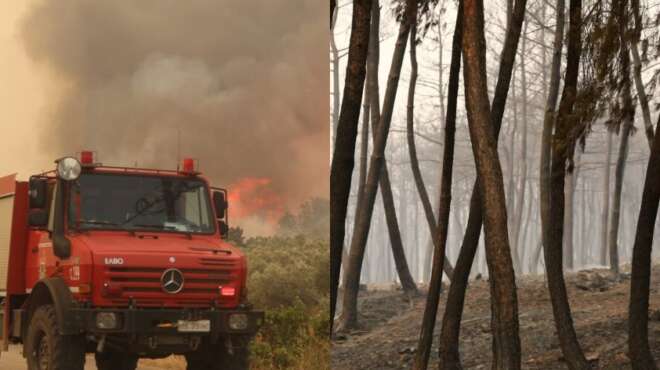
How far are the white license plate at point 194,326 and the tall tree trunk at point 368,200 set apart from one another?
44.9 ft

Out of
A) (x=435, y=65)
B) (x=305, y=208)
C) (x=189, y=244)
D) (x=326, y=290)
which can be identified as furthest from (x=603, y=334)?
(x=435, y=65)

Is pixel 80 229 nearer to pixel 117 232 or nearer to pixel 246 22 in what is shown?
pixel 117 232

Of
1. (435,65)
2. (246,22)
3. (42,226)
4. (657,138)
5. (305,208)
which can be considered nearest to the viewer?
(42,226)

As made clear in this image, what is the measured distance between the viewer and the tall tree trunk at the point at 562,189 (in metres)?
16.6

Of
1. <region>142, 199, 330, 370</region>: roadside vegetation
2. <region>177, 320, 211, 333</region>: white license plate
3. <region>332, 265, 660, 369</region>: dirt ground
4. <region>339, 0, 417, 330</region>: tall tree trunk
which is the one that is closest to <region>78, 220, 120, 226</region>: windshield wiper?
<region>177, 320, 211, 333</region>: white license plate

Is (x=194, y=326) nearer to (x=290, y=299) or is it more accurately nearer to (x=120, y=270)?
(x=120, y=270)

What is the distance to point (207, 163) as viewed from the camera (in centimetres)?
2697

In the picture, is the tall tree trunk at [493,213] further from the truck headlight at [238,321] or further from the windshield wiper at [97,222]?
the windshield wiper at [97,222]

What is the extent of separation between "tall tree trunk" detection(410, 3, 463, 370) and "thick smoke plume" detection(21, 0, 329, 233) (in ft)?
23.1

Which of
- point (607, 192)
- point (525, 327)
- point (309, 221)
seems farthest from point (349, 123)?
point (607, 192)

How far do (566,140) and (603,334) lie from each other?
24.0ft

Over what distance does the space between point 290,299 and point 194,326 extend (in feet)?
36.2

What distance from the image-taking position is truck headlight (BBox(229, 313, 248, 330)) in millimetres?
13359

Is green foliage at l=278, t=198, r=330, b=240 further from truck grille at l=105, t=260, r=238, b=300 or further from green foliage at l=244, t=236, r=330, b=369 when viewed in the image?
truck grille at l=105, t=260, r=238, b=300
